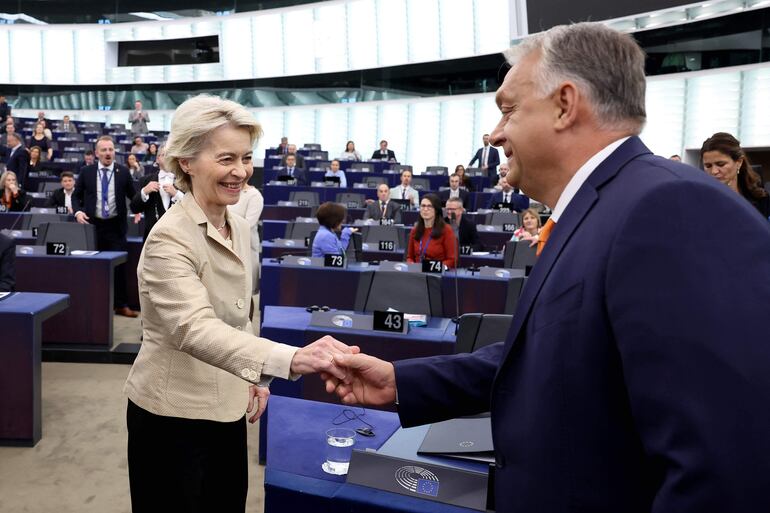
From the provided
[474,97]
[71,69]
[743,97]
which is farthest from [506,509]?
[71,69]

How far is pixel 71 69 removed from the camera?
875 inches

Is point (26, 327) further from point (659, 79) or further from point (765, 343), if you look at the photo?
point (659, 79)

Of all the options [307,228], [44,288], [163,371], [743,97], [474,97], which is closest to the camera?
A: [163,371]

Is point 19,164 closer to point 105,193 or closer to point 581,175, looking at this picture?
point 105,193

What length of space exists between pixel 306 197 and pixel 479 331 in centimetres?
803

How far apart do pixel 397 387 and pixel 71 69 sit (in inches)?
959

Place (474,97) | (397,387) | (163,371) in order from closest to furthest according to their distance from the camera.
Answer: (397,387), (163,371), (474,97)

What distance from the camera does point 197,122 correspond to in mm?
1590

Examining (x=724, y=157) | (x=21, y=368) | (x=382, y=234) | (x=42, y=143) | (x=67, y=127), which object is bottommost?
(x=21, y=368)

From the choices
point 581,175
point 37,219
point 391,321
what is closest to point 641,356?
point 581,175

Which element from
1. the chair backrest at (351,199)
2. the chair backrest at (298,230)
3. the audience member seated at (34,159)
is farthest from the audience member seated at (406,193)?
the audience member seated at (34,159)

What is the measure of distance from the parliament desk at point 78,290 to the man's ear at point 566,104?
183 inches

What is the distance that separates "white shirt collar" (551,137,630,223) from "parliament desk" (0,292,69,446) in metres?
3.14

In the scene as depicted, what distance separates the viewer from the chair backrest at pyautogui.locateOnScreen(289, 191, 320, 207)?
1025 centimetres
